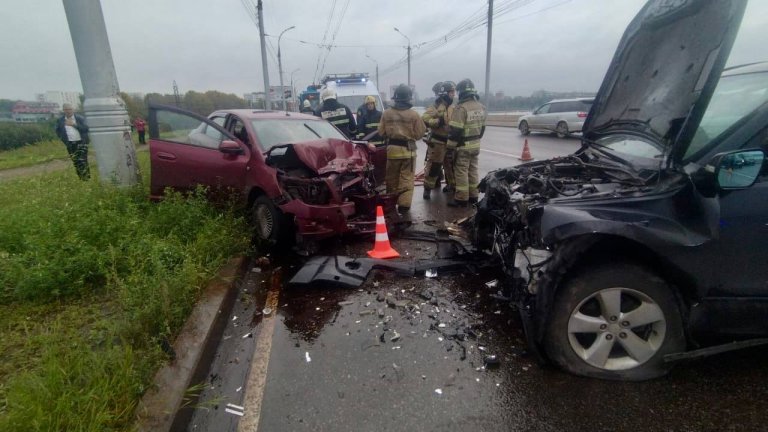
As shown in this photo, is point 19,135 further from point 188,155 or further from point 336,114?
point 188,155

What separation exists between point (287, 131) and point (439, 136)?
2747 millimetres

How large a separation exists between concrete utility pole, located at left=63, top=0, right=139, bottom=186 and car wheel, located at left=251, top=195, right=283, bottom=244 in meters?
1.88

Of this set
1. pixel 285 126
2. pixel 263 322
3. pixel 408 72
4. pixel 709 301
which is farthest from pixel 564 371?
pixel 408 72

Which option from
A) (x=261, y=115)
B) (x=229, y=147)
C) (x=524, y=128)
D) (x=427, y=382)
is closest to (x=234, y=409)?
(x=427, y=382)

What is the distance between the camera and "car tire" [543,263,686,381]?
2340mm

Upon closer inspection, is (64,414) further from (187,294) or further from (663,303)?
(663,303)

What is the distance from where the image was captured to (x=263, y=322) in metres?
3.31

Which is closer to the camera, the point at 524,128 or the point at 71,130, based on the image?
the point at 71,130

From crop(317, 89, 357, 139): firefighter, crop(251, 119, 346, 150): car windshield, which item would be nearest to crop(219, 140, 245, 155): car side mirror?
crop(251, 119, 346, 150): car windshield

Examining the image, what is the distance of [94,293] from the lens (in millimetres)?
3381

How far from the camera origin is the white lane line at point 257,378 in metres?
2.23

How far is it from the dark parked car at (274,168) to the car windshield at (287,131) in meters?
0.01

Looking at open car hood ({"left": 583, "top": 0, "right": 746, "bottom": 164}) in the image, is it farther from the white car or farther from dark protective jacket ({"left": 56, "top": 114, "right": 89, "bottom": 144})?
the white car

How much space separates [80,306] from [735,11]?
15.2ft
